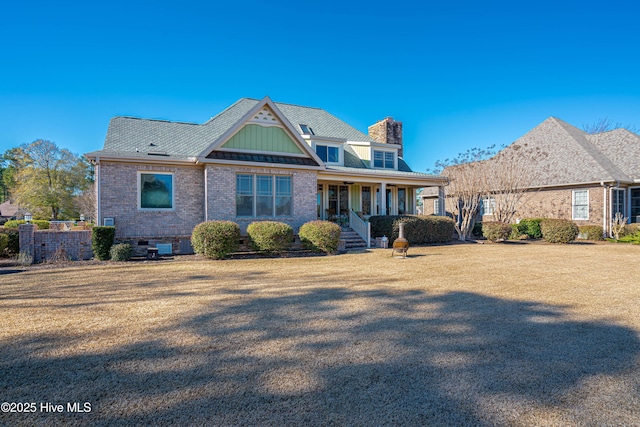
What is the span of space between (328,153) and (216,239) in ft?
31.7

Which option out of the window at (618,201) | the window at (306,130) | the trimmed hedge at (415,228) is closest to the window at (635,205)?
the window at (618,201)

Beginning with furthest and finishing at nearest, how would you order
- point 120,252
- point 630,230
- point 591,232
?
point 591,232 → point 630,230 → point 120,252

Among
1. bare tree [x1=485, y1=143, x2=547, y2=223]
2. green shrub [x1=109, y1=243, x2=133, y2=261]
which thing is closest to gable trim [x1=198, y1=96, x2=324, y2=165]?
green shrub [x1=109, y1=243, x2=133, y2=261]

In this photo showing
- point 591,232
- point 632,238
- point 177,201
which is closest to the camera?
point 177,201

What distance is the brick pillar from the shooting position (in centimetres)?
1130

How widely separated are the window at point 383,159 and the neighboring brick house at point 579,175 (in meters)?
3.61

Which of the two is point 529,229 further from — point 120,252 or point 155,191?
point 120,252

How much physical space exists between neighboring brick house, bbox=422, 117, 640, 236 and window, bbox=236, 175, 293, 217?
10.7 meters

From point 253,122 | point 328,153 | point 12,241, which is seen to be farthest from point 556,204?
point 12,241

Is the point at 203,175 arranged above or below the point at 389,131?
below

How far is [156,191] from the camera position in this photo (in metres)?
14.0

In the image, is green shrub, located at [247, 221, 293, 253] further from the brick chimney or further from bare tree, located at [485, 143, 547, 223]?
the brick chimney

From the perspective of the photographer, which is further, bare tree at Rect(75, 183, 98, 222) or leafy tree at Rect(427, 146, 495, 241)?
bare tree at Rect(75, 183, 98, 222)

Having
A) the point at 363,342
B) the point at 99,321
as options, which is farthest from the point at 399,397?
the point at 99,321
